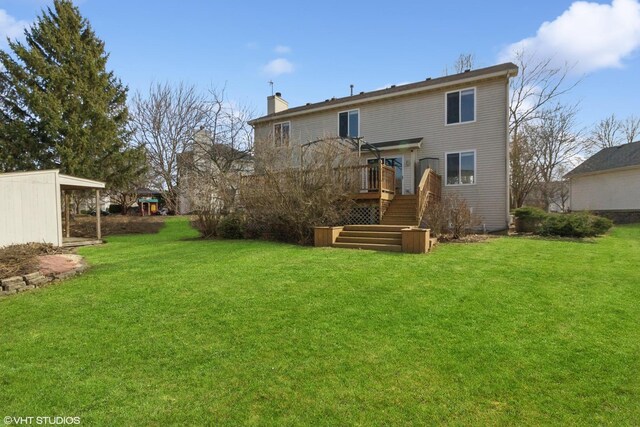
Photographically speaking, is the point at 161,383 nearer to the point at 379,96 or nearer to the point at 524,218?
the point at 524,218

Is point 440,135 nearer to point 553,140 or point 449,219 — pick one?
point 449,219

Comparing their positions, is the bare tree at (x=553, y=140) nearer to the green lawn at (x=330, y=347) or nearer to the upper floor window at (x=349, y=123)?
the upper floor window at (x=349, y=123)

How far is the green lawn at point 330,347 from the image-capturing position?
267cm

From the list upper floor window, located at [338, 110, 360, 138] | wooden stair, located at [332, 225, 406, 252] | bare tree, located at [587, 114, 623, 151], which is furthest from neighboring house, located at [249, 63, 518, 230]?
bare tree, located at [587, 114, 623, 151]

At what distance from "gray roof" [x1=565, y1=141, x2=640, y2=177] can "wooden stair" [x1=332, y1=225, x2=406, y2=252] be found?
1876 cm

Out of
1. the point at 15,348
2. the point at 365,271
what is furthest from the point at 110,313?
the point at 365,271

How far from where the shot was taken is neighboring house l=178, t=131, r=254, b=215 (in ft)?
40.8

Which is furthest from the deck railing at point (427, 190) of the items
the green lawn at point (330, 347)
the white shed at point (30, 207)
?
the white shed at point (30, 207)

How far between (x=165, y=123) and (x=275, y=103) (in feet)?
34.4

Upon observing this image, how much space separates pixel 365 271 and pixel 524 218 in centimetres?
985

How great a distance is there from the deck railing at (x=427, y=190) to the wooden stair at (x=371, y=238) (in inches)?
62.8

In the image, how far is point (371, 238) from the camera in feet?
32.2

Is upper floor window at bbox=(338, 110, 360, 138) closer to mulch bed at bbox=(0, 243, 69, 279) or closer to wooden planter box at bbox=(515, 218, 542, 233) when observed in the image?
wooden planter box at bbox=(515, 218, 542, 233)

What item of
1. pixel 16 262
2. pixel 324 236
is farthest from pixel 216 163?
pixel 16 262
